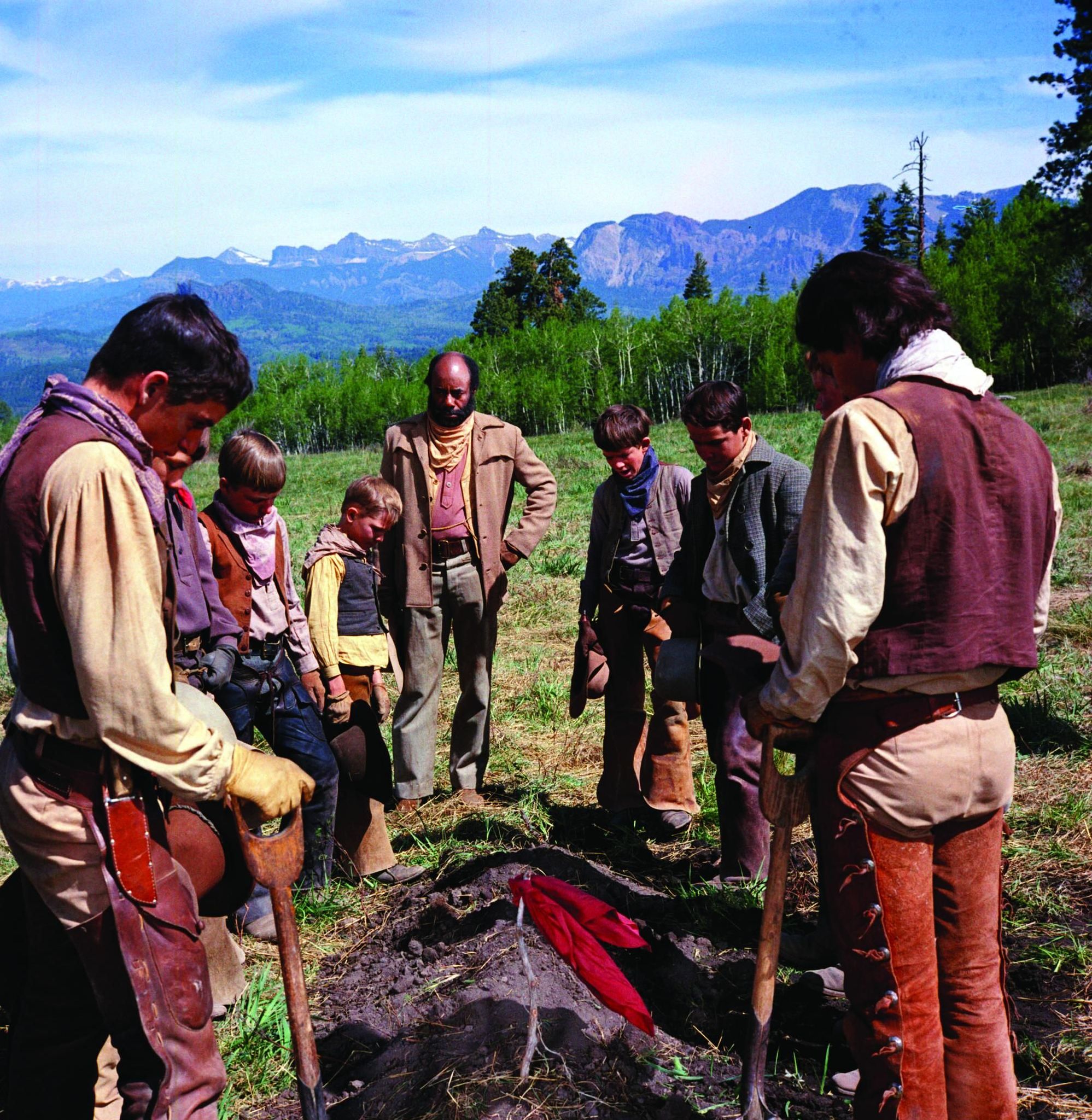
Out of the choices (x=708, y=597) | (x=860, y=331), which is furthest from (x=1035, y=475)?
(x=708, y=597)

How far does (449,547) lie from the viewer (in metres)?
5.21

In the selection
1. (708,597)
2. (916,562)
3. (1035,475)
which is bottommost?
(708,597)

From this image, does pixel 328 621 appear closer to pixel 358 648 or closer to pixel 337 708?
pixel 358 648

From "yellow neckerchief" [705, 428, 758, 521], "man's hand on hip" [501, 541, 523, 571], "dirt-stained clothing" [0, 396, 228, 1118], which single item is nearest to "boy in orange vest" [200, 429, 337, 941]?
"man's hand on hip" [501, 541, 523, 571]

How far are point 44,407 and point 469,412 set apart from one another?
3236mm

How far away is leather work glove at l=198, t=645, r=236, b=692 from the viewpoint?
3.71 metres

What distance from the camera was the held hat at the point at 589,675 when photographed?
16.6 ft

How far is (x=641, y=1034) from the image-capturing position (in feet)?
10.5

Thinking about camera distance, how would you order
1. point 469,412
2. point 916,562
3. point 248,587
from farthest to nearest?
point 469,412
point 248,587
point 916,562

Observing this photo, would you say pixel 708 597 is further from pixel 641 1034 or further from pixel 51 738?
pixel 51 738

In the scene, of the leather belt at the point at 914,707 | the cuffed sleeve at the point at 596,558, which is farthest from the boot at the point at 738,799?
the leather belt at the point at 914,707

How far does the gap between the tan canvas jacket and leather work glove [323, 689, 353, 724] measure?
0.94 meters

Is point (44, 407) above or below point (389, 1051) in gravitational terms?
above

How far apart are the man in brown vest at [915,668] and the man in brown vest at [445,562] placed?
120 inches
